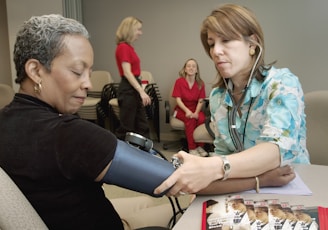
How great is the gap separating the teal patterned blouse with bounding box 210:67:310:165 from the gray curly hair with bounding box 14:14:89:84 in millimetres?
719

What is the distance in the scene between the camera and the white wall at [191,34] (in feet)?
13.2

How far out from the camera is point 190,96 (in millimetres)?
4129

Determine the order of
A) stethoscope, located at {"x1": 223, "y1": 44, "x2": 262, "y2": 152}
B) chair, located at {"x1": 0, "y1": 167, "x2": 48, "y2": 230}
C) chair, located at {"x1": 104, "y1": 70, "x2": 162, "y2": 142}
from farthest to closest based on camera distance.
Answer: chair, located at {"x1": 104, "y1": 70, "x2": 162, "y2": 142}, stethoscope, located at {"x1": 223, "y1": 44, "x2": 262, "y2": 152}, chair, located at {"x1": 0, "y1": 167, "x2": 48, "y2": 230}

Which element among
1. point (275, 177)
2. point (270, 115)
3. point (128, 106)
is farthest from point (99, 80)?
point (275, 177)

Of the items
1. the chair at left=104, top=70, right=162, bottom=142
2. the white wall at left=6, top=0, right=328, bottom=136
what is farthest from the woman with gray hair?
the white wall at left=6, top=0, right=328, bottom=136

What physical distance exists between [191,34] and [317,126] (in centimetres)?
302

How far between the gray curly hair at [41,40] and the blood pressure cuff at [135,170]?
30 centimetres

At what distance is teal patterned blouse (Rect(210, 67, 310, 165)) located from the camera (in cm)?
111

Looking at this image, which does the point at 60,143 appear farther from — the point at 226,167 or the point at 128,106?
the point at 128,106

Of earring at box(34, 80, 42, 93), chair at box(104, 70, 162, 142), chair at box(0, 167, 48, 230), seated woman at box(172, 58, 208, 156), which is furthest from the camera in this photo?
chair at box(104, 70, 162, 142)

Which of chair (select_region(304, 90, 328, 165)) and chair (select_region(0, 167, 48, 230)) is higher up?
chair (select_region(0, 167, 48, 230))

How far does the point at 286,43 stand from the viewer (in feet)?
13.6

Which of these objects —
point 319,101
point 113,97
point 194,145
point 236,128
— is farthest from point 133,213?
point 113,97

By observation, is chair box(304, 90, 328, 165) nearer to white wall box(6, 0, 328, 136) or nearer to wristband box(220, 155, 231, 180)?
wristband box(220, 155, 231, 180)
